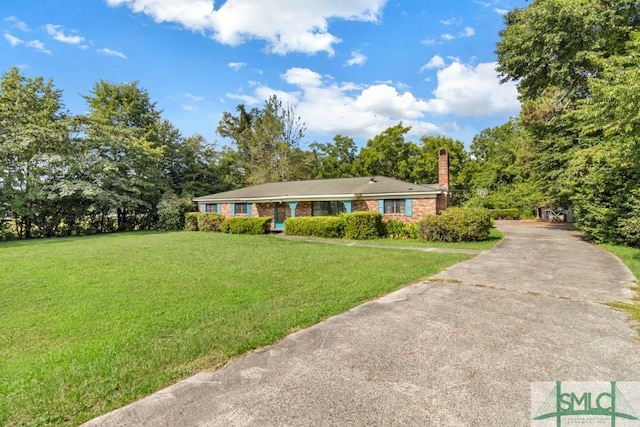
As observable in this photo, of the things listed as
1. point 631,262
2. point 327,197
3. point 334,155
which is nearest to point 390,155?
point 334,155

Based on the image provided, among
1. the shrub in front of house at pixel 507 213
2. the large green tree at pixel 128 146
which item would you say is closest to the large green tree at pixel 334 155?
the shrub in front of house at pixel 507 213

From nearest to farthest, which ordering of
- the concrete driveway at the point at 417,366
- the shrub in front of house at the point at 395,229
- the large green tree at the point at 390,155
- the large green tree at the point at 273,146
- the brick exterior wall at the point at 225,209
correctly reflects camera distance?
the concrete driveway at the point at 417,366
the shrub in front of house at the point at 395,229
the brick exterior wall at the point at 225,209
the large green tree at the point at 273,146
the large green tree at the point at 390,155

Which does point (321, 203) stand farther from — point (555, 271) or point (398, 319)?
point (398, 319)

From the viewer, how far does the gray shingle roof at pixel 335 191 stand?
16.0 m

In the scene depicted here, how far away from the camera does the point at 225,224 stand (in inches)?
773

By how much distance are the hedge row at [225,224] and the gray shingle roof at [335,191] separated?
73.7 inches

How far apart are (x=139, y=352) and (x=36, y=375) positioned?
829 mm

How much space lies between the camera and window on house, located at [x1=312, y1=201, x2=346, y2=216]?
61.0ft

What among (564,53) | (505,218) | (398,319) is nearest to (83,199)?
(398,319)

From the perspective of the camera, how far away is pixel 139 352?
11.0 ft

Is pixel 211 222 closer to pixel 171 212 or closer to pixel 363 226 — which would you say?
pixel 171 212

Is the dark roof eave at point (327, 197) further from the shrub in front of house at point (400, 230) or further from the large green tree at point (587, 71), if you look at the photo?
the large green tree at point (587, 71)

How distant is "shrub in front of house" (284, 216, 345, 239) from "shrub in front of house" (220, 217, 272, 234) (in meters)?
1.58

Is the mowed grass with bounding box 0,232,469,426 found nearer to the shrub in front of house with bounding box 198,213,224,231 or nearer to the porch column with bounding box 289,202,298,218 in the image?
the porch column with bounding box 289,202,298,218
